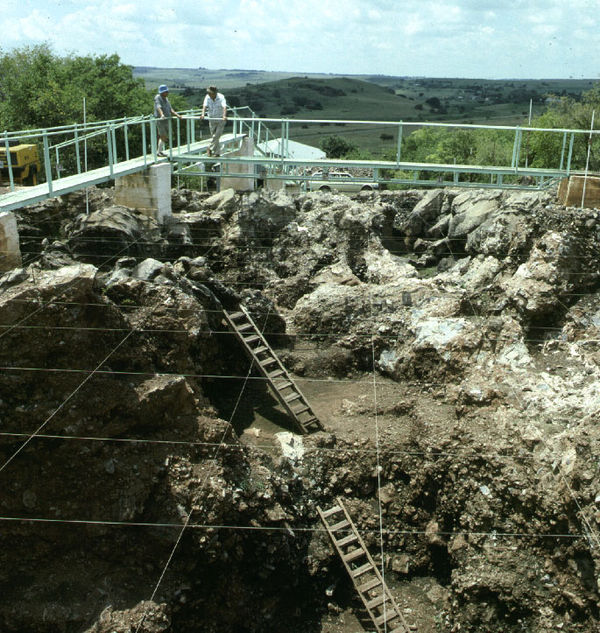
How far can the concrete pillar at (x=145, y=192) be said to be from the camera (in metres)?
14.6

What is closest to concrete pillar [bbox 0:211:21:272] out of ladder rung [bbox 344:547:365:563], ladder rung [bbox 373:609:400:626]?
ladder rung [bbox 344:547:365:563]

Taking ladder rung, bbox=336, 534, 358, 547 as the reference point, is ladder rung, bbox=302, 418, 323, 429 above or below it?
above

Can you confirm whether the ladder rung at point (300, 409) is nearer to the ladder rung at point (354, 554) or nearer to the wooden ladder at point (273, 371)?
the wooden ladder at point (273, 371)

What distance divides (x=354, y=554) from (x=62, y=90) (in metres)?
35.4

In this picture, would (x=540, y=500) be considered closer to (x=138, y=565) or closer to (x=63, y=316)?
(x=138, y=565)

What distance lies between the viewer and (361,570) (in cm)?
809

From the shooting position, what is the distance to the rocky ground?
22.9 feet

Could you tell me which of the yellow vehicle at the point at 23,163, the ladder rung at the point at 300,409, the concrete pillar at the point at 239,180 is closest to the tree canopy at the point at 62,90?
the yellow vehicle at the point at 23,163

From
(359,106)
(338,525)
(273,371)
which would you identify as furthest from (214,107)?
(359,106)

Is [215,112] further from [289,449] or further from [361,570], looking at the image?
[361,570]

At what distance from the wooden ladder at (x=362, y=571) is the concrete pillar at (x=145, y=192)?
8.14m

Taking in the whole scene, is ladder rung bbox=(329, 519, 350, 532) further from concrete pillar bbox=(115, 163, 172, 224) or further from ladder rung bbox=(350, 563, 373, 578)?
concrete pillar bbox=(115, 163, 172, 224)

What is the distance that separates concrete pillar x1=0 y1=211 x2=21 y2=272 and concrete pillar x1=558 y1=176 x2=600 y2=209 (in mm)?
9812

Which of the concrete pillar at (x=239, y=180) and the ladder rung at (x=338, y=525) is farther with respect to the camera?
the concrete pillar at (x=239, y=180)
